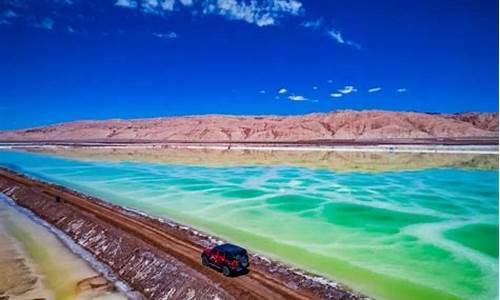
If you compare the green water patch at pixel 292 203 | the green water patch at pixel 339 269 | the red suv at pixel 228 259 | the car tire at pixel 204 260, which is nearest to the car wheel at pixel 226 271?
the red suv at pixel 228 259

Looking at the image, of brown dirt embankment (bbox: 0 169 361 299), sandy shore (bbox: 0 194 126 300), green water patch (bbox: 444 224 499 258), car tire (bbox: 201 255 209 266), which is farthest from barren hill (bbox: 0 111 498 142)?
car tire (bbox: 201 255 209 266)

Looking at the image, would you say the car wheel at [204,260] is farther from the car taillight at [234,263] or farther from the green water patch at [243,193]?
the green water patch at [243,193]

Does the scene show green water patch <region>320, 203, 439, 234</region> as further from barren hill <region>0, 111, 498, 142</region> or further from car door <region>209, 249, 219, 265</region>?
barren hill <region>0, 111, 498, 142</region>

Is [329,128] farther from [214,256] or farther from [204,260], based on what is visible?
[214,256]

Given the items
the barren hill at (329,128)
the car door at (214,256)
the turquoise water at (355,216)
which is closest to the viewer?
the car door at (214,256)

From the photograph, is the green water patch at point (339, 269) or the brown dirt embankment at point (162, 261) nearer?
the brown dirt embankment at point (162, 261)

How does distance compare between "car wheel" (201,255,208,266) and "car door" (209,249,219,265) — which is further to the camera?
"car wheel" (201,255,208,266)

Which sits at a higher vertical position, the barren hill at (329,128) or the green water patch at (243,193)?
the barren hill at (329,128)
